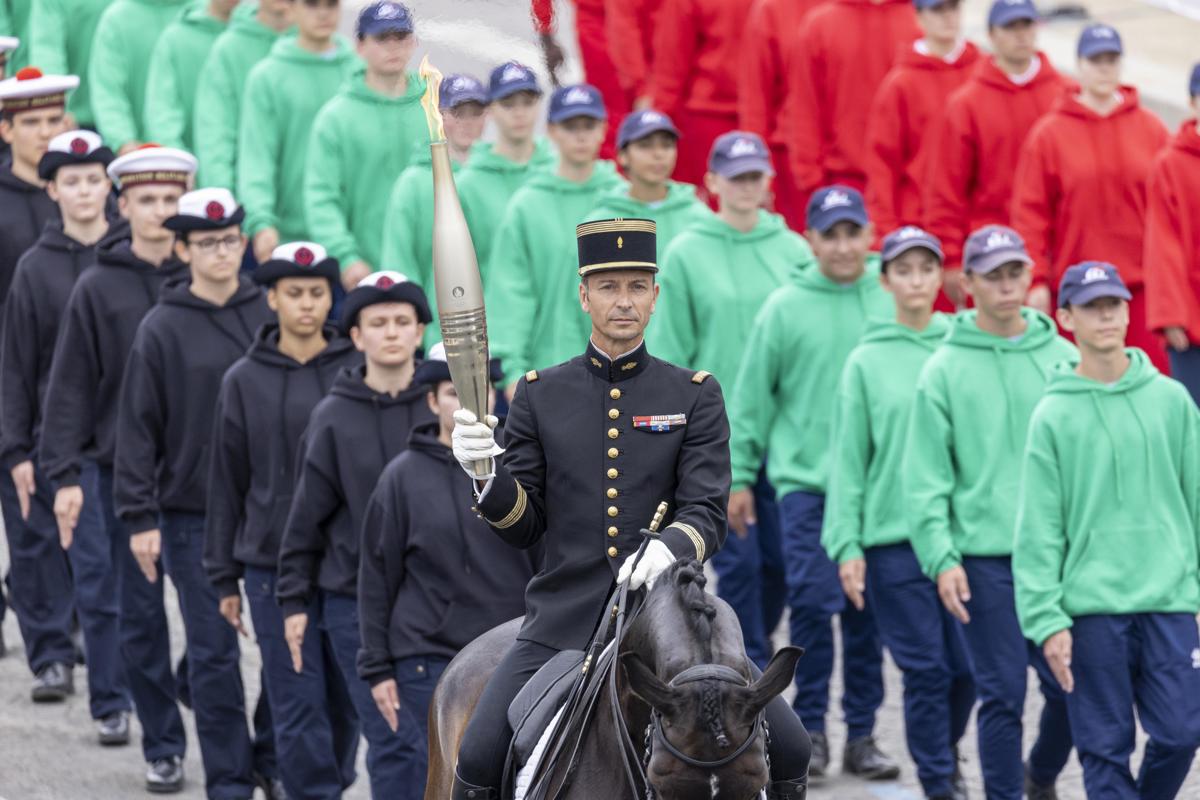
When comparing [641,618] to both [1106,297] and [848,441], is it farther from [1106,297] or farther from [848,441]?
[848,441]

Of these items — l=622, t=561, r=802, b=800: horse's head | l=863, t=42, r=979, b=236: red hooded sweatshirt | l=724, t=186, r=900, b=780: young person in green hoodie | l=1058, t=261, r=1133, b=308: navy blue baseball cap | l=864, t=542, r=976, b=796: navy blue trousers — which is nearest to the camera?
l=622, t=561, r=802, b=800: horse's head

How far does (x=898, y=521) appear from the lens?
44.5 feet

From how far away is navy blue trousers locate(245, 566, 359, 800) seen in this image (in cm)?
1322

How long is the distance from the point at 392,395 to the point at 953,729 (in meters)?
3.27

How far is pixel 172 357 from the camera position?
14.2 meters

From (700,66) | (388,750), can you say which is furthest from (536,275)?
(700,66)

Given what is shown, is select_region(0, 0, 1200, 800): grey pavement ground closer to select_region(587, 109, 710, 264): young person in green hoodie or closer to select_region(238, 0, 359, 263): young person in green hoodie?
select_region(587, 109, 710, 264): young person in green hoodie

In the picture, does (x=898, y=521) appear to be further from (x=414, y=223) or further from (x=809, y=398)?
(x=414, y=223)

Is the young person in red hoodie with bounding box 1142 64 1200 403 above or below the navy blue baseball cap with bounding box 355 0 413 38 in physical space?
below

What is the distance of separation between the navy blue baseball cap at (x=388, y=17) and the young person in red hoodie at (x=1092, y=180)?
6250 millimetres

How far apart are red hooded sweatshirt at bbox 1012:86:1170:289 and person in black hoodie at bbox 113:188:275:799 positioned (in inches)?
177

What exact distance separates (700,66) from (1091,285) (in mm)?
7514

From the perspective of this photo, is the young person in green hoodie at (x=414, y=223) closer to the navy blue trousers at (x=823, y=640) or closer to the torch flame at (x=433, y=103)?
the navy blue trousers at (x=823, y=640)

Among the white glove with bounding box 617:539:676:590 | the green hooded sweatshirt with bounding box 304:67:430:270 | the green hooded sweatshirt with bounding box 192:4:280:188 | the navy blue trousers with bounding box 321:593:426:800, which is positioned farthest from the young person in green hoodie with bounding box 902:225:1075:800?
the green hooded sweatshirt with bounding box 192:4:280:188
